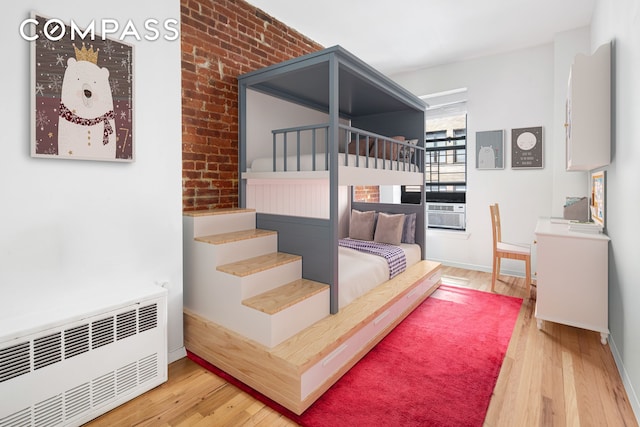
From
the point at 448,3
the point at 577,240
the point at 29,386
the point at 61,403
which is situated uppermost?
the point at 448,3

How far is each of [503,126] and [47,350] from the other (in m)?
5.04

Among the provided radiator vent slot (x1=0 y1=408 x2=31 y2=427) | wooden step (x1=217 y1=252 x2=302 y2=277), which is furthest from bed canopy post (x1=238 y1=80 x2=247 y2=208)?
radiator vent slot (x1=0 y1=408 x2=31 y2=427)

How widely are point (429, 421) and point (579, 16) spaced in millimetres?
4241

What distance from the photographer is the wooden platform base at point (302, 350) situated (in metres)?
1.86

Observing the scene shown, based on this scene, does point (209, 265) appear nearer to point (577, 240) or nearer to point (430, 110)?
point (577, 240)

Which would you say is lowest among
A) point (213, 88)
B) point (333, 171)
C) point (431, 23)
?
point (333, 171)

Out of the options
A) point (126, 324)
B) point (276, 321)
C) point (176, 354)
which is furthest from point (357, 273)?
point (126, 324)

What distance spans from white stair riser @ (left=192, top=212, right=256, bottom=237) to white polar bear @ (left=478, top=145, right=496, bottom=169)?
333 cm

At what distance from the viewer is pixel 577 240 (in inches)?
103

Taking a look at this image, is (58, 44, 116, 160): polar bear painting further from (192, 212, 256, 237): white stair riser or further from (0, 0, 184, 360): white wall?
(192, 212, 256, 237): white stair riser

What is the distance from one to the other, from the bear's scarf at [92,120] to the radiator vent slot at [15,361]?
1.12 meters

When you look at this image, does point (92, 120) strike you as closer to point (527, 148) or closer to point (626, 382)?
point (626, 382)

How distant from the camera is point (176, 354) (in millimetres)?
2404

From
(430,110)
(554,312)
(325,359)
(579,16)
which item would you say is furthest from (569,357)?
(430,110)
